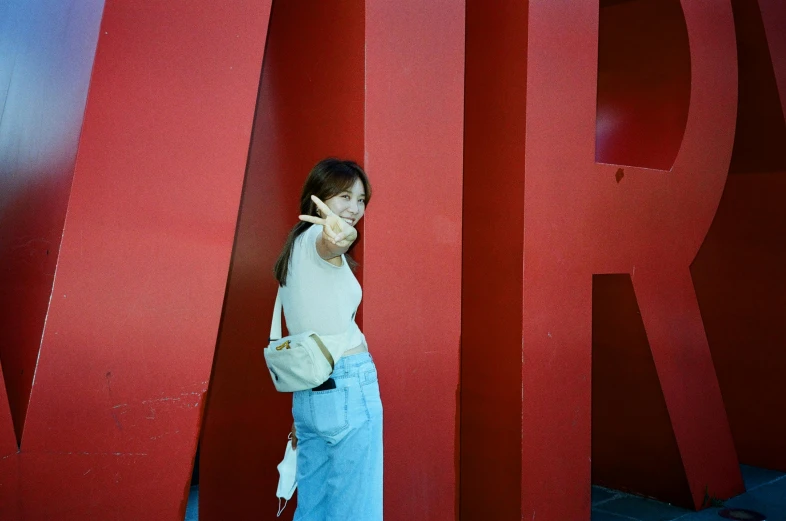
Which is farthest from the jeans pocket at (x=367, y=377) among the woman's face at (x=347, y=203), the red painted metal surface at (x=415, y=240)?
the red painted metal surface at (x=415, y=240)

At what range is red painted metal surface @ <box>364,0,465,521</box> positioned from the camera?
10.5ft

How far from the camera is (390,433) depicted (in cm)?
329

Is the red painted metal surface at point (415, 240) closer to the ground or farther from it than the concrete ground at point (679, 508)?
farther from it

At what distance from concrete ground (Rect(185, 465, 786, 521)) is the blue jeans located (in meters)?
2.31

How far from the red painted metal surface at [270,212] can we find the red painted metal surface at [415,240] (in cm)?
10

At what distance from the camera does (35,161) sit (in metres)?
2.63

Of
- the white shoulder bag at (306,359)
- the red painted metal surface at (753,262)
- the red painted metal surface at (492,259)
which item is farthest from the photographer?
the red painted metal surface at (753,262)

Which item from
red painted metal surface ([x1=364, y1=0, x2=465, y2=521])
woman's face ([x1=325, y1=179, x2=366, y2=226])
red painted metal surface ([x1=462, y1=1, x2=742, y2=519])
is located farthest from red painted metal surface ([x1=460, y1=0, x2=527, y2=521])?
woman's face ([x1=325, y1=179, x2=366, y2=226])

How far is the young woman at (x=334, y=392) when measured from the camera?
7.80ft

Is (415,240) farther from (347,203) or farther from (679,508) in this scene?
(679,508)

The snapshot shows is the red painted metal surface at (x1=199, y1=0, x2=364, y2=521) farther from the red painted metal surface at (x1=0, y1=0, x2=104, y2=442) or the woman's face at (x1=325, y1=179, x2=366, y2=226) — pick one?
the red painted metal surface at (x1=0, y1=0, x2=104, y2=442)

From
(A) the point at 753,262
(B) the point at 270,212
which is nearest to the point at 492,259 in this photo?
(B) the point at 270,212

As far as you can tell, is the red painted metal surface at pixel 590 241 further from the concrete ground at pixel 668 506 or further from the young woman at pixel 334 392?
the young woman at pixel 334 392

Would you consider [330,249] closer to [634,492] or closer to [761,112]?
[634,492]
